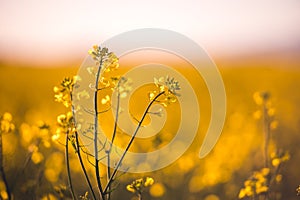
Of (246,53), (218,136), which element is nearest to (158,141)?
(218,136)

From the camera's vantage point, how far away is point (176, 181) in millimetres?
6516

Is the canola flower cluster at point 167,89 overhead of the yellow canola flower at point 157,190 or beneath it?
overhead

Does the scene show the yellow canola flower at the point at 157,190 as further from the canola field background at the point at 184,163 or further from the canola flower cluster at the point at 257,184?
the canola flower cluster at the point at 257,184

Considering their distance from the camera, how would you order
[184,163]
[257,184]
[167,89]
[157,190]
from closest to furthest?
[167,89], [257,184], [157,190], [184,163]

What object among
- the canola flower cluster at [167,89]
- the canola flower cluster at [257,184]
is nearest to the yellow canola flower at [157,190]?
the canola flower cluster at [257,184]

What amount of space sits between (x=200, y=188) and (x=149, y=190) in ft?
2.33

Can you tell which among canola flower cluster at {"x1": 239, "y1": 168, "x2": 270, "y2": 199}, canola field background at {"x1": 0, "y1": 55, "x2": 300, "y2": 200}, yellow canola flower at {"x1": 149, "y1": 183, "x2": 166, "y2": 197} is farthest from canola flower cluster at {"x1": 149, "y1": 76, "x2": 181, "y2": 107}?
yellow canola flower at {"x1": 149, "y1": 183, "x2": 166, "y2": 197}

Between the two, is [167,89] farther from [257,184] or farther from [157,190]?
[157,190]

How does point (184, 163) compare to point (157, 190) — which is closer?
point (157, 190)

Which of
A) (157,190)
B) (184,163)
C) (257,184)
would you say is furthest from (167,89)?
(184,163)

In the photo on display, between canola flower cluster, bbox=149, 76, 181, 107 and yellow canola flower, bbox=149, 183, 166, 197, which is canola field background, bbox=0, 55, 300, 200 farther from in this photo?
canola flower cluster, bbox=149, 76, 181, 107

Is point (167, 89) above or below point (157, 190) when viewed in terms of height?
above

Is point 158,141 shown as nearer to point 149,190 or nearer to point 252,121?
point 149,190

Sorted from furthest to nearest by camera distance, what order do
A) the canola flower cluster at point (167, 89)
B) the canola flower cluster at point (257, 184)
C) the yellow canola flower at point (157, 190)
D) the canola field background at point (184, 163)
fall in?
the yellow canola flower at point (157, 190)
the canola field background at point (184, 163)
the canola flower cluster at point (257, 184)
the canola flower cluster at point (167, 89)
